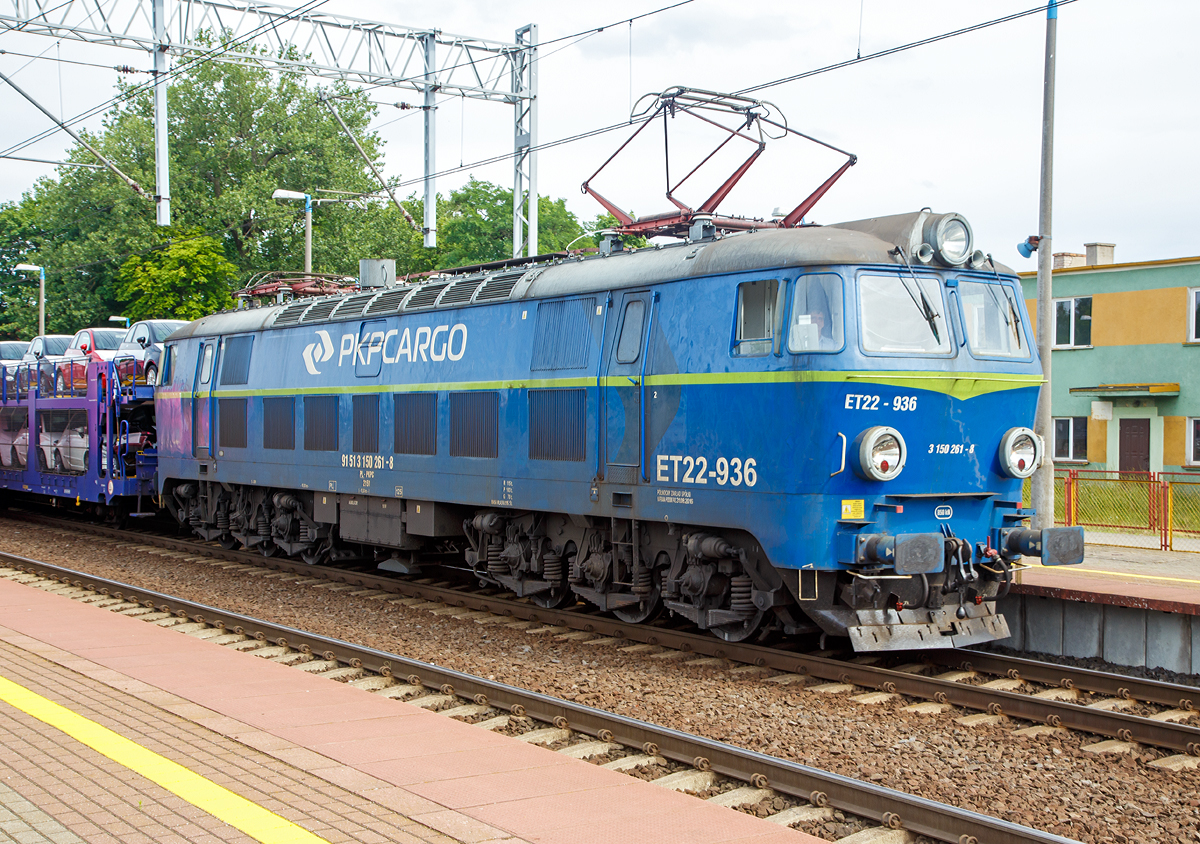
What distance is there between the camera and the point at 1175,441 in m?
30.2

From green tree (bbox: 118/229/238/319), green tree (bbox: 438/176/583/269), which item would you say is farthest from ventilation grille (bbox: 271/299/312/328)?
green tree (bbox: 438/176/583/269)

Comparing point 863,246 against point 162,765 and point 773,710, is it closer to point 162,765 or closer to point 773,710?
point 773,710

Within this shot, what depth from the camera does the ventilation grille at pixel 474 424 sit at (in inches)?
500

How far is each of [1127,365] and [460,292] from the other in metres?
23.5

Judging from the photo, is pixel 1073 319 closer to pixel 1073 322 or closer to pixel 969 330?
pixel 1073 322

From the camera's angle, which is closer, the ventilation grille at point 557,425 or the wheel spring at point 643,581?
the wheel spring at point 643,581

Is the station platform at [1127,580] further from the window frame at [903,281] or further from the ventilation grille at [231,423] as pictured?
the ventilation grille at [231,423]

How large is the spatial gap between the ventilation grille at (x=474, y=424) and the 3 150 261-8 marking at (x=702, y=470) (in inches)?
108

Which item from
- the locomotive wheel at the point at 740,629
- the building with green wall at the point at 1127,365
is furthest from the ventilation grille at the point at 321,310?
the building with green wall at the point at 1127,365

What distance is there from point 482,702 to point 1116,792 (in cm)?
431

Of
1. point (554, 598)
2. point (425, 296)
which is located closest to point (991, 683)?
point (554, 598)

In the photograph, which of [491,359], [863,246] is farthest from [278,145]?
[863,246]

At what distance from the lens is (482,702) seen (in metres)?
8.62

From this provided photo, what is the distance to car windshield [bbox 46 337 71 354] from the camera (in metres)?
26.8
